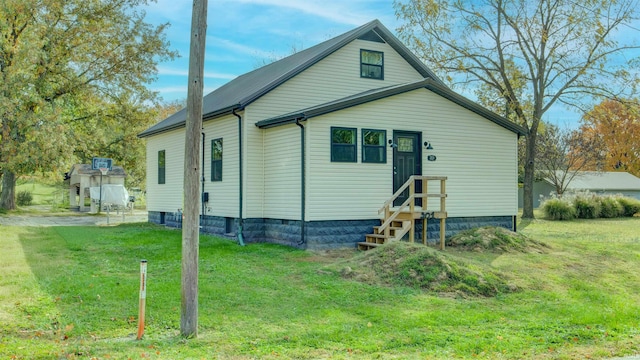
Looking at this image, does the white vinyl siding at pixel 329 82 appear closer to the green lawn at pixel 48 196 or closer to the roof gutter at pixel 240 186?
the roof gutter at pixel 240 186

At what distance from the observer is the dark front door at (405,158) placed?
14539mm

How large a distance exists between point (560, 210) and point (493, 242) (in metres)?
14.4

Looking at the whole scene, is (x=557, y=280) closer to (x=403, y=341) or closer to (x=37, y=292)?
(x=403, y=341)

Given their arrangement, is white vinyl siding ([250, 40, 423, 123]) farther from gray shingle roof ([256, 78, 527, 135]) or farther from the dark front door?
the dark front door

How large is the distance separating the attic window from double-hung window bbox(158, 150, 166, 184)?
28.2 feet

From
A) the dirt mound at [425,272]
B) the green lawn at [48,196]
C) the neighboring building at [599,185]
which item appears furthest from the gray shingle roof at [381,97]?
the green lawn at [48,196]

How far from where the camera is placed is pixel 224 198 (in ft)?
52.6

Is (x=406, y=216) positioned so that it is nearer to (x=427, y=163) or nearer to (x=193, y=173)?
(x=427, y=163)

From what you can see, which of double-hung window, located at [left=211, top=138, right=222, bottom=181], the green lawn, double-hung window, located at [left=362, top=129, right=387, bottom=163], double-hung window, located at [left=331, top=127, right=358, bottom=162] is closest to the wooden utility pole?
double-hung window, located at [left=331, top=127, right=358, bottom=162]

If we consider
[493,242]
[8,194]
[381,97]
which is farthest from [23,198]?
[493,242]

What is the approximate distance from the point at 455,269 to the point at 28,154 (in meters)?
20.4

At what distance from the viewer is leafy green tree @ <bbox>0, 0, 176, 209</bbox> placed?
2369cm

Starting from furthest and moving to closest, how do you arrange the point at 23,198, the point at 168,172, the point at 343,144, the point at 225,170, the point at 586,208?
the point at 23,198
the point at 586,208
the point at 168,172
the point at 225,170
the point at 343,144

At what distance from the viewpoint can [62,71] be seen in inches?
1056
